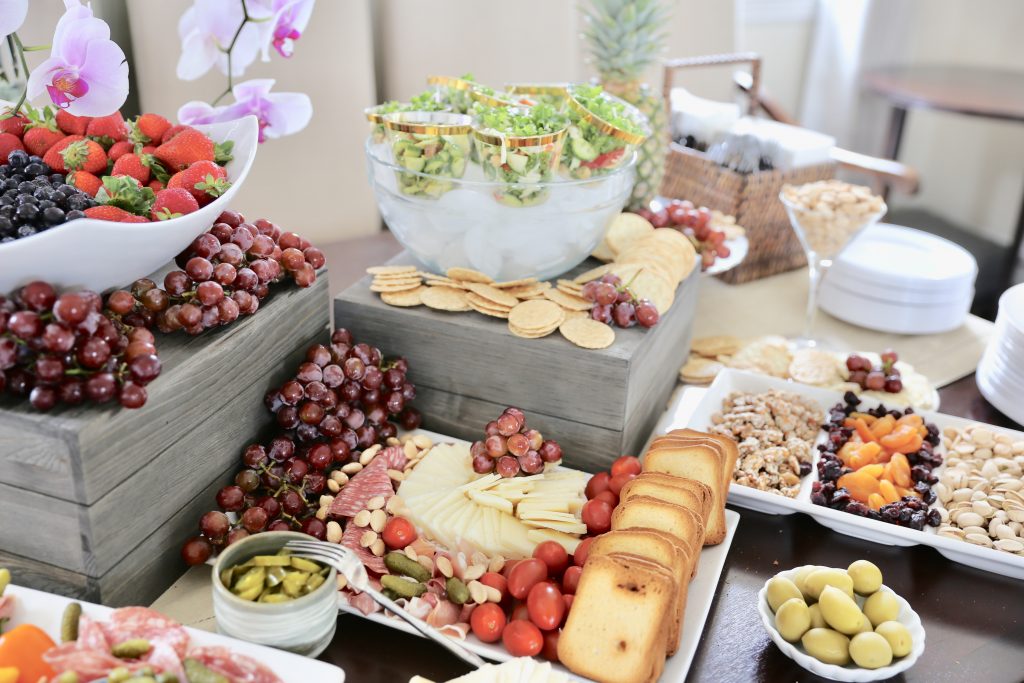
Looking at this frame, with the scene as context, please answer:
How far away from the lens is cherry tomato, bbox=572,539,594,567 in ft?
3.09

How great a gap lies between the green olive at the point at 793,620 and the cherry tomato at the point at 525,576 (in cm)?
24

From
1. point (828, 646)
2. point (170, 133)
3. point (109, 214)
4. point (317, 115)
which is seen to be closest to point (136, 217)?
point (109, 214)

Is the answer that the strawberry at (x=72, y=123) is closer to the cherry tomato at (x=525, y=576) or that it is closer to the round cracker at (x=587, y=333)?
the round cracker at (x=587, y=333)

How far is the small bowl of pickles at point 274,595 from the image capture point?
0.79 meters

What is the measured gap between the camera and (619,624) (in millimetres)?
820

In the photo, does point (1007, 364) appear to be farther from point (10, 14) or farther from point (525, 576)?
point (10, 14)

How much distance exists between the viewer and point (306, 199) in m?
1.97

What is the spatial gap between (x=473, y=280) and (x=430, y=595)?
47cm

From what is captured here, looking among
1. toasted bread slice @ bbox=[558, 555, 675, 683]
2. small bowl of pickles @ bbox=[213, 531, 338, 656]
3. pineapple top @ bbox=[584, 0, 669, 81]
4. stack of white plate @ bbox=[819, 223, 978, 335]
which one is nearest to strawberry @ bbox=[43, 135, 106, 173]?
small bowl of pickles @ bbox=[213, 531, 338, 656]

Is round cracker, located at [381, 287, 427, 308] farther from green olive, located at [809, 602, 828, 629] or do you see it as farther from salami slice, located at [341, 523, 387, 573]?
green olive, located at [809, 602, 828, 629]

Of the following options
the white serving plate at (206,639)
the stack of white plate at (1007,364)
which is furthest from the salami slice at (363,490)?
the stack of white plate at (1007,364)

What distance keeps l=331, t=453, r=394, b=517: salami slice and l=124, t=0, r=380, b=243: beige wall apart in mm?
1001

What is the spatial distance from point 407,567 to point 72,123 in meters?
0.67

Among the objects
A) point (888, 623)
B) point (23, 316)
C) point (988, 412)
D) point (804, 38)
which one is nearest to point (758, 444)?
point (888, 623)
